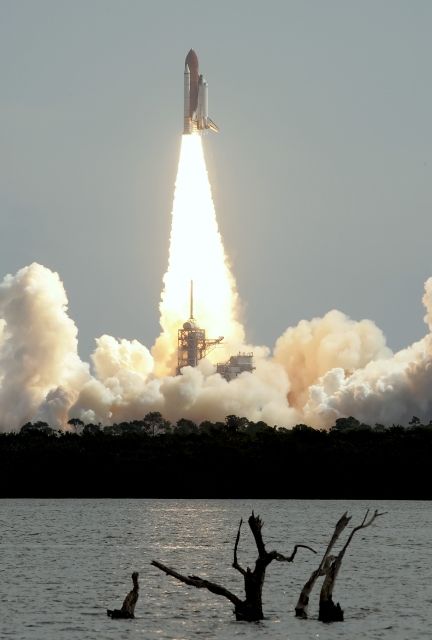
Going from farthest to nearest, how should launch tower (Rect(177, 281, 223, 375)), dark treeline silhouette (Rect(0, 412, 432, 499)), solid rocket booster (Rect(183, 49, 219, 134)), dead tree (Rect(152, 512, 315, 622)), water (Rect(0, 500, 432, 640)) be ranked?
launch tower (Rect(177, 281, 223, 375)), solid rocket booster (Rect(183, 49, 219, 134)), dark treeline silhouette (Rect(0, 412, 432, 499)), water (Rect(0, 500, 432, 640)), dead tree (Rect(152, 512, 315, 622))

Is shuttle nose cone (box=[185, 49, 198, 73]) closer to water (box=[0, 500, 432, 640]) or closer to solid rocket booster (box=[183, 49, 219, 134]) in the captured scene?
solid rocket booster (box=[183, 49, 219, 134])

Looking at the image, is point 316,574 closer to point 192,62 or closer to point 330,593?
point 330,593

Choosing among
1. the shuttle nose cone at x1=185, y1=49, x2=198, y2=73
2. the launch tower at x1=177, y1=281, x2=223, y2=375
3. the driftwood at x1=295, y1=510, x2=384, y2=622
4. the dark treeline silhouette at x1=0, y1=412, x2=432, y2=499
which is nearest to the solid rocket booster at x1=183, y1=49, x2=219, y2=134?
the shuttle nose cone at x1=185, y1=49, x2=198, y2=73

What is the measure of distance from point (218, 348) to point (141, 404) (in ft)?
28.1

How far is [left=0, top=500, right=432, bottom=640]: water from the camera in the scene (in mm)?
53656

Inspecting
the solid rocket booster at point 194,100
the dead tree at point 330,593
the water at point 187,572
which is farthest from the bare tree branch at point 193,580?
the solid rocket booster at point 194,100

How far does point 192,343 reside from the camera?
142250mm

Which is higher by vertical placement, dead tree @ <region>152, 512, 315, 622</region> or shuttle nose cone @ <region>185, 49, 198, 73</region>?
shuttle nose cone @ <region>185, 49, 198, 73</region>

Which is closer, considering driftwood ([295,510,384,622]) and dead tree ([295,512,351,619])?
dead tree ([295,512,351,619])

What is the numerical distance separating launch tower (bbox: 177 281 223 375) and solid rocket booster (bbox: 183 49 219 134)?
13.4m

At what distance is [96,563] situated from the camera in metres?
79.1

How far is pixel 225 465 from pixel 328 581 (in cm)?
7663

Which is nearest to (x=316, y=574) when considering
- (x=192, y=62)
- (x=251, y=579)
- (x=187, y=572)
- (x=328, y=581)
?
(x=328, y=581)

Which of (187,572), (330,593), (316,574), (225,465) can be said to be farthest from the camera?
(225,465)
